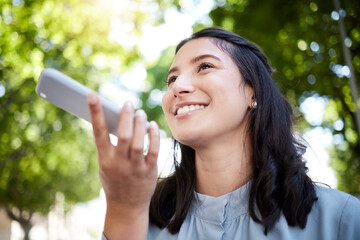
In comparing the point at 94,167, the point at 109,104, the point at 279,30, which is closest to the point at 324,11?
the point at 279,30

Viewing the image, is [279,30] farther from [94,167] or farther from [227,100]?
[94,167]

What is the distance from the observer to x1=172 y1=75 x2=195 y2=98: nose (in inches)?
90.4

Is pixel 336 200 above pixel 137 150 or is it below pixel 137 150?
below

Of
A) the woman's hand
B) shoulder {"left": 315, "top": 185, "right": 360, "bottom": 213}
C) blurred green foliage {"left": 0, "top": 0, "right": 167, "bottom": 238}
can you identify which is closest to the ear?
shoulder {"left": 315, "top": 185, "right": 360, "bottom": 213}

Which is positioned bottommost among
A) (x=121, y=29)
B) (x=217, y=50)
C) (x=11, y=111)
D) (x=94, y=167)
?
(x=94, y=167)

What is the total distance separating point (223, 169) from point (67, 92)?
3.57 ft

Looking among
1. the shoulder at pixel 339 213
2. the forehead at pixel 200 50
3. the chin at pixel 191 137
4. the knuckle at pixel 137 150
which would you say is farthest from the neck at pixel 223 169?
the knuckle at pixel 137 150

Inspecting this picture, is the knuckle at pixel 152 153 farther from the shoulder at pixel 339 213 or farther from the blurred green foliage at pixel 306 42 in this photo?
the blurred green foliage at pixel 306 42

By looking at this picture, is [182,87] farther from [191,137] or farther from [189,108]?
[191,137]

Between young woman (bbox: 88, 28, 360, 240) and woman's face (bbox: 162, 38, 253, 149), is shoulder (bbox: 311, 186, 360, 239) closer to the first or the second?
young woman (bbox: 88, 28, 360, 240)

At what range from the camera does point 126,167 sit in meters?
1.50

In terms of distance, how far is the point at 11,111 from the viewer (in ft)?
34.6

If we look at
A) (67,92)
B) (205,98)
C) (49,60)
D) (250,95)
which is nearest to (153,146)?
(67,92)

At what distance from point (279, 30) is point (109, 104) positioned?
318 inches
